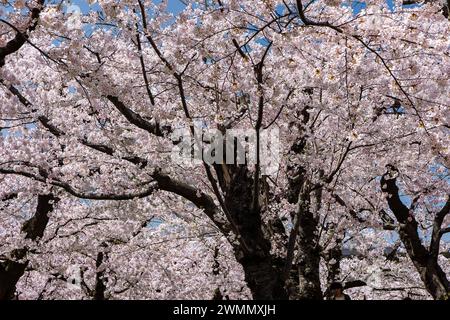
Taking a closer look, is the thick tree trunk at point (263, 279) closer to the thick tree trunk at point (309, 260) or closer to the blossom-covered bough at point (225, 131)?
the blossom-covered bough at point (225, 131)

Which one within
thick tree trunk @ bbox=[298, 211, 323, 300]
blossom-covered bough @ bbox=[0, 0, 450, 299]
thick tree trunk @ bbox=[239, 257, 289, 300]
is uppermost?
blossom-covered bough @ bbox=[0, 0, 450, 299]

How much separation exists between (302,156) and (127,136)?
349cm

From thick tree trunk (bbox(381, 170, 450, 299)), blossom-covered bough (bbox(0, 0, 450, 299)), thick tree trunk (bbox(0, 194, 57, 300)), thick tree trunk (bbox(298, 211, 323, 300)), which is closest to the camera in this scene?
blossom-covered bough (bbox(0, 0, 450, 299))

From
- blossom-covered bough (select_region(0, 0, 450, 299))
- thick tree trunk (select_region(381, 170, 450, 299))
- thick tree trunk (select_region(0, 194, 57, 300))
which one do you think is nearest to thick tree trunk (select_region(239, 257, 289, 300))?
blossom-covered bough (select_region(0, 0, 450, 299))

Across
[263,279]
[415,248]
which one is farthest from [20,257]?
[415,248]

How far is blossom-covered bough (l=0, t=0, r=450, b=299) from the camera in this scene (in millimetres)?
6113

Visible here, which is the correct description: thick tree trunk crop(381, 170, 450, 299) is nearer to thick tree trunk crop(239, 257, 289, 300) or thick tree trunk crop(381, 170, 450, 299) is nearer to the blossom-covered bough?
the blossom-covered bough

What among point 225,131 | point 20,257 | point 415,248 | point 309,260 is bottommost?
point 309,260

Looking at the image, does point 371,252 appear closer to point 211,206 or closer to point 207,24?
point 211,206

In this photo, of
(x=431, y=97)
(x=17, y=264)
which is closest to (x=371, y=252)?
(x=431, y=97)

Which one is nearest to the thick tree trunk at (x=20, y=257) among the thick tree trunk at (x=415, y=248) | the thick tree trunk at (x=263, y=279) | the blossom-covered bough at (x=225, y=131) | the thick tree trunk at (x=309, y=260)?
the blossom-covered bough at (x=225, y=131)

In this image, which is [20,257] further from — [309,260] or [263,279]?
[263,279]

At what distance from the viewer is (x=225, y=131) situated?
683cm

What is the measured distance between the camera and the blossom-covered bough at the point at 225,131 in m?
6.11
